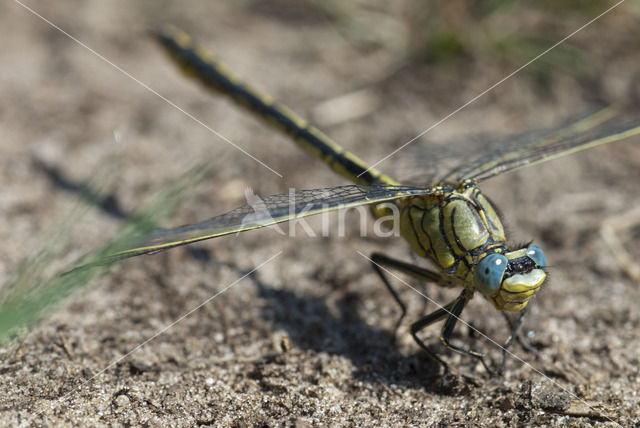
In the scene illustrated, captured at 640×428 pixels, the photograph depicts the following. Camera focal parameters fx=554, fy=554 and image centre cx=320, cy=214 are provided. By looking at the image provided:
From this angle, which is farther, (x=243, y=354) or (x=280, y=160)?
(x=280, y=160)

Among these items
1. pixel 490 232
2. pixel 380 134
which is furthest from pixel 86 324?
pixel 380 134

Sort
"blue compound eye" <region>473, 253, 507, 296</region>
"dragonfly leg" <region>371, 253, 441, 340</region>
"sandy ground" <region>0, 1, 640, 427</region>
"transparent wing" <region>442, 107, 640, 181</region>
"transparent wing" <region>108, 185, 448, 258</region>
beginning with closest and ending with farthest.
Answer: "transparent wing" <region>108, 185, 448, 258</region>, "sandy ground" <region>0, 1, 640, 427</region>, "blue compound eye" <region>473, 253, 507, 296</region>, "dragonfly leg" <region>371, 253, 441, 340</region>, "transparent wing" <region>442, 107, 640, 181</region>

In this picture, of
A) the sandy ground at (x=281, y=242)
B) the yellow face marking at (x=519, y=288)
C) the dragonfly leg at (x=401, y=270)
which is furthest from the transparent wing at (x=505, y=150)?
the yellow face marking at (x=519, y=288)

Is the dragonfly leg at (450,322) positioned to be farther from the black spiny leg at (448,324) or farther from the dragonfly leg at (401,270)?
the dragonfly leg at (401,270)

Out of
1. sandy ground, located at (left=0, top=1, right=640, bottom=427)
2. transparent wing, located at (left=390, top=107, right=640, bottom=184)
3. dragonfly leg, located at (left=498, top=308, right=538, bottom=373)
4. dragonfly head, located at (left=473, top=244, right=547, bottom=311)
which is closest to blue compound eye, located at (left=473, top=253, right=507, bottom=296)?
dragonfly head, located at (left=473, top=244, right=547, bottom=311)

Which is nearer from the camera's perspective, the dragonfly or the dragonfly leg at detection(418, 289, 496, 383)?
the dragonfly

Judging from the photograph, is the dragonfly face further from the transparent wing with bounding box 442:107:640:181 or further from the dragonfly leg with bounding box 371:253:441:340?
the transparent wing with bounding box 442:107:640:181

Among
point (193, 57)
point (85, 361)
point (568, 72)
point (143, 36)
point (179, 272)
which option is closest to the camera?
point (85, 361)

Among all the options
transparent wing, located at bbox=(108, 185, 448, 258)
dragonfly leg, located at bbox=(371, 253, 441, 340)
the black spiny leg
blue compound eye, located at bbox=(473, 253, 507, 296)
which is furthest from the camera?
dragonfly leg, located at bbox=(371, 253, 441, 340)

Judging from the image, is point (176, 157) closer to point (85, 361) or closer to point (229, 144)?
point (229, 144)

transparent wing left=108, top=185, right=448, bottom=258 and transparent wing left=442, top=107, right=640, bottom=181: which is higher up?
transparent wing left=442, top=107, right=640, bottom=181
